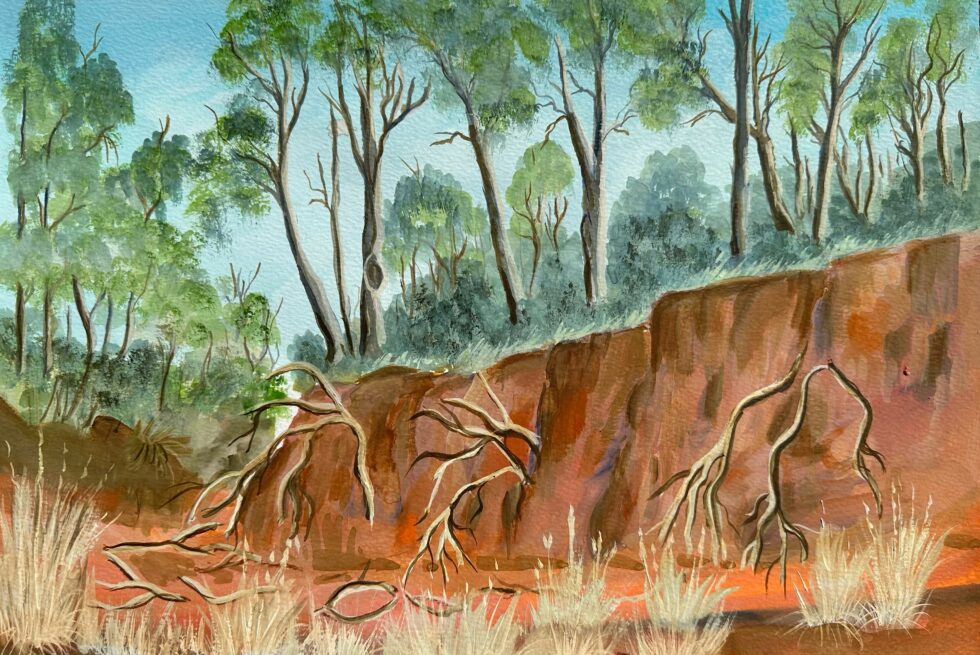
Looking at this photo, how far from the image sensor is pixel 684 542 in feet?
16.6

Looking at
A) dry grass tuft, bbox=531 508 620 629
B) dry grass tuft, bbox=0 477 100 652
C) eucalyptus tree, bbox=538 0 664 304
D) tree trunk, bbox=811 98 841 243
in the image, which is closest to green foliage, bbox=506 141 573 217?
eucalyptus tree, bbox=538 0 664 304

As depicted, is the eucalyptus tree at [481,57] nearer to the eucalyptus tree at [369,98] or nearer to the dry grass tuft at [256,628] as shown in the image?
the eucalyptus tree at [369,98]

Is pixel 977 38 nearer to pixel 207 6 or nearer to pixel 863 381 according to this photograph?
pixel 863 381

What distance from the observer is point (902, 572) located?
4.51 m

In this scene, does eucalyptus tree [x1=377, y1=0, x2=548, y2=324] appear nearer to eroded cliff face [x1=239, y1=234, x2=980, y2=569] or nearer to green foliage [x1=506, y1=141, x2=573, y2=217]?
green foliage [x1=506, y1=141, x2=573, y2=217]

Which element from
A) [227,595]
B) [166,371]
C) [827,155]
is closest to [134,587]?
[227,595]

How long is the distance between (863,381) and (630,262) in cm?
157

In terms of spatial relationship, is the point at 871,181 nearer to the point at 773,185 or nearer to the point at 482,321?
the point at 773,185

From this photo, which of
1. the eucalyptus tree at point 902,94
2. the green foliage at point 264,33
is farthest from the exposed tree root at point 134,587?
the eucalyptus tree at point 902,94

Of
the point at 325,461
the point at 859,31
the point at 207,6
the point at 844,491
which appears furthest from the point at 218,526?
the point at 859,31

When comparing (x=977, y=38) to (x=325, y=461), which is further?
(x=325, y=461)

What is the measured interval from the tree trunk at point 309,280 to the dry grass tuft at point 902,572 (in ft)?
10.8

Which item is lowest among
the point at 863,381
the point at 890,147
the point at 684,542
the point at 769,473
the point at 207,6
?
the point at 684,542

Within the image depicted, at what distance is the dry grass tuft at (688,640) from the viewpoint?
4.41 meters
